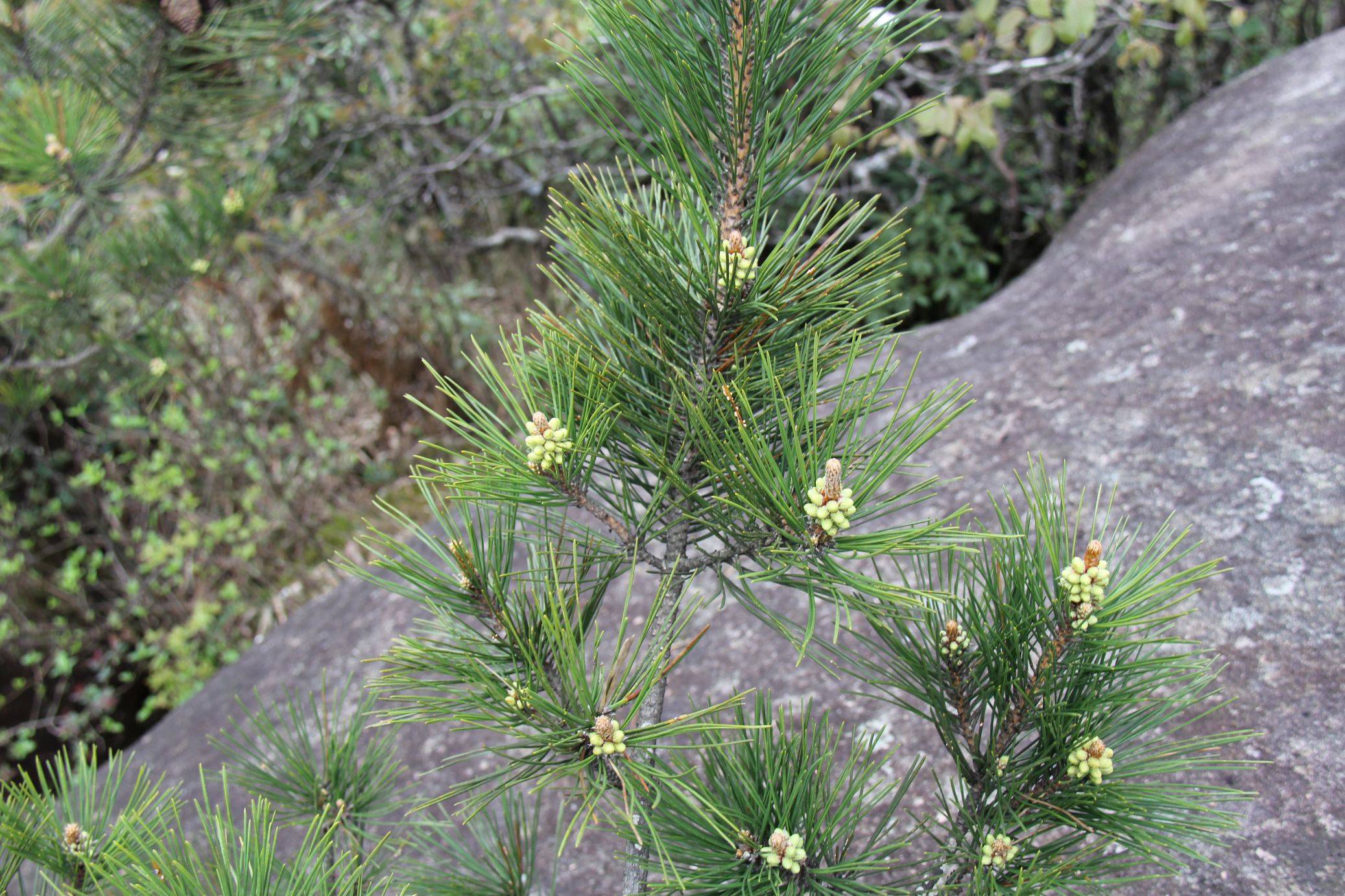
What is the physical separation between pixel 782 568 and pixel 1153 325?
1.71 meters

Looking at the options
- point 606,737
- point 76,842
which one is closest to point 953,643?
point 606,737

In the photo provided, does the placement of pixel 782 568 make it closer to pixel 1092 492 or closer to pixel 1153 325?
pixel 1092 492

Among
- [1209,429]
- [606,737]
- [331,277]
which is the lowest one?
[1209,429]

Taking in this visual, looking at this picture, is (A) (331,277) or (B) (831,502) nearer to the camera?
(B) (831,502)

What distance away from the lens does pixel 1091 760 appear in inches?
29.6

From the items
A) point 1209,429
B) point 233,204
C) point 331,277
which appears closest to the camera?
point 1209,429

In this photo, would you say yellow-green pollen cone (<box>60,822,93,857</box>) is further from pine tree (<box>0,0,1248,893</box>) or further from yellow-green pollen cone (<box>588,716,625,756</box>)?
yellow-green pollen cone (<box>588,716,625,756</box>)

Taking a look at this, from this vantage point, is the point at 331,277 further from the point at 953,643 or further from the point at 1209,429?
the point at 953,643

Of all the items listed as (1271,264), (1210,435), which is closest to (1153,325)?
(1271,264)

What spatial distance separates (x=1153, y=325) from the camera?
6.55 feet

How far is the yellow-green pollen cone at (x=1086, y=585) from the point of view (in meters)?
0.71

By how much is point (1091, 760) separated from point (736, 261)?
21.7 inches

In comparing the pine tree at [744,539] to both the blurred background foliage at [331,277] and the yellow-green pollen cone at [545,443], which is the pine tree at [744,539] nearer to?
the yellow-green pollen cone at [545,443]

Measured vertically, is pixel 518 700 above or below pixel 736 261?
below
